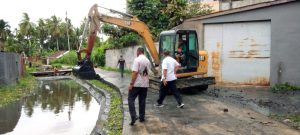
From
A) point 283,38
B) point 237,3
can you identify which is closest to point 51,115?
point 283,38

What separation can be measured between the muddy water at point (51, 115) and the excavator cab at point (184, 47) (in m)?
3.58

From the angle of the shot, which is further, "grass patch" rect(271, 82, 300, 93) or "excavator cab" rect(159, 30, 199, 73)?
"grass patch" rect(271, 82, 300, 93)

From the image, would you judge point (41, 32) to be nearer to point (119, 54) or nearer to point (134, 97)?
point (119, 54)

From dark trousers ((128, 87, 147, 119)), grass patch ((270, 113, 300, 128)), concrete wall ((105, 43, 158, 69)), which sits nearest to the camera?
dark trousers ((128, 87, 147, 119))

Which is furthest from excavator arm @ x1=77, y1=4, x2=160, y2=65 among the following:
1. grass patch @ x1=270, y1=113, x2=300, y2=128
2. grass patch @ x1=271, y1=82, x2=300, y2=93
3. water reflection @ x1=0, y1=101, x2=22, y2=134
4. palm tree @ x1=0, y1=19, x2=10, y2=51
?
palm tree @ x1=0, y1=19, x2=10, y2=51

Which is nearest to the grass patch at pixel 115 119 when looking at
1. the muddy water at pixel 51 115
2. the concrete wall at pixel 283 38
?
the muddy water at pixel 51 115

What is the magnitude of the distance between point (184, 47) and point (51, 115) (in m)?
5.51

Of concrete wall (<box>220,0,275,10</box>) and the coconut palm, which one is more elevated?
the coconut palm

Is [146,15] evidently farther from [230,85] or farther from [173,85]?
→ [173,85]

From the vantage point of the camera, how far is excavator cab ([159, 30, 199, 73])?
13.2m

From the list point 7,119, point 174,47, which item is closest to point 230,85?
point 174,47

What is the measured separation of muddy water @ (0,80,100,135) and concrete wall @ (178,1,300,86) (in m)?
7.99

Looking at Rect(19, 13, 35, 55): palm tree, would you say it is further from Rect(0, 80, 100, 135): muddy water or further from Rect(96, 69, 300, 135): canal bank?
Rect(96, 69, 300, 135): canal bank

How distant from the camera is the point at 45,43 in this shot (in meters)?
75.2
